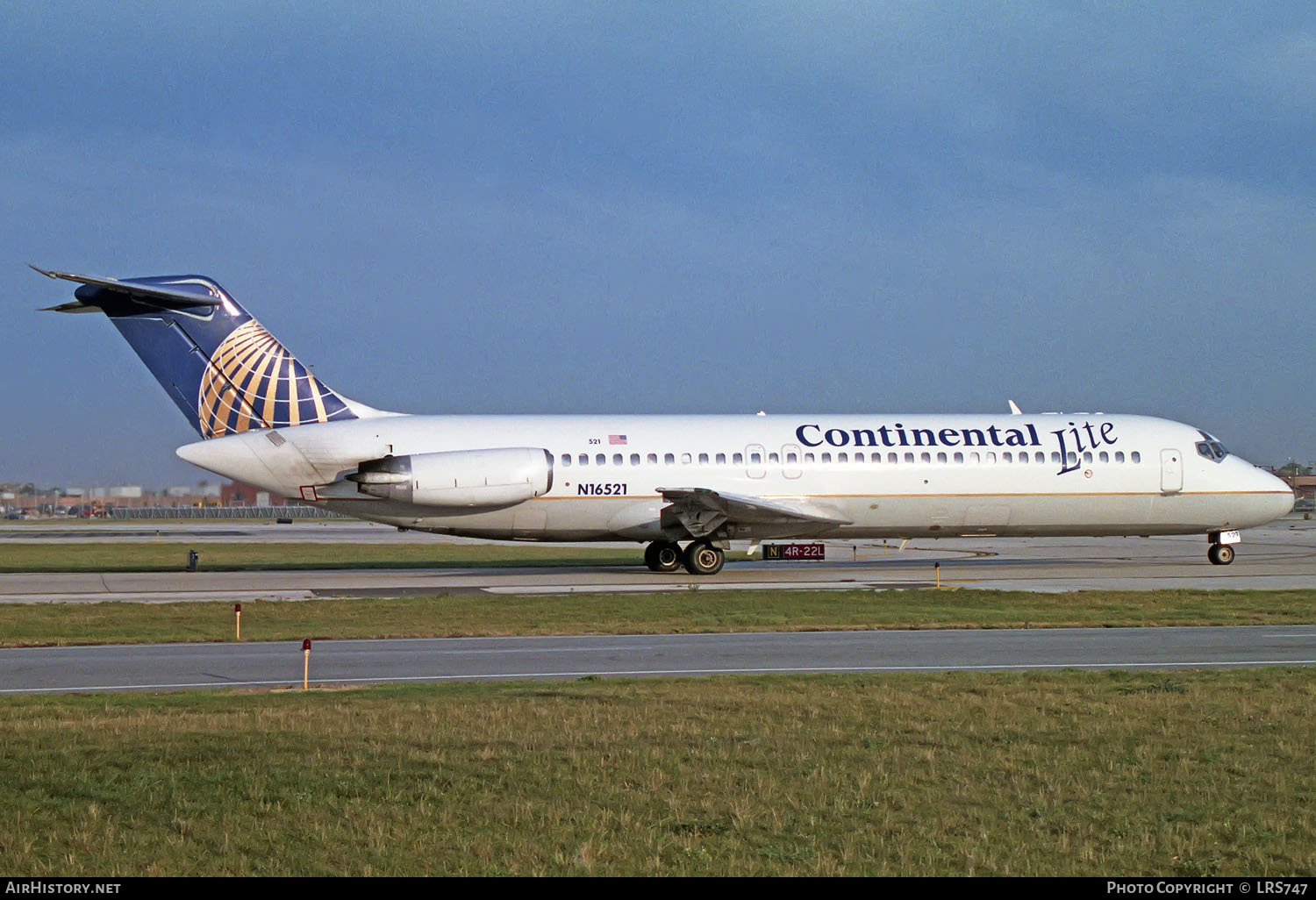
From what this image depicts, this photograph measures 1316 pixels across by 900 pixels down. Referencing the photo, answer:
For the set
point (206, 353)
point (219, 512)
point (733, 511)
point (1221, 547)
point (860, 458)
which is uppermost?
point (206, 353)

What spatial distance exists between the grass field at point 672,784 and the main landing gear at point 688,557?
795 inches

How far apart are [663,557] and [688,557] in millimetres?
1328

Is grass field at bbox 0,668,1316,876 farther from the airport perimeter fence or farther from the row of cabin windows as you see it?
the airport perimeter fence

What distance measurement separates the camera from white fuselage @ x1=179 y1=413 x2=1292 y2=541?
31.6m

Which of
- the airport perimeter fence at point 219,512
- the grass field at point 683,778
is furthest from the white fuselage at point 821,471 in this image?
the airport perimeter fence at point 219,512

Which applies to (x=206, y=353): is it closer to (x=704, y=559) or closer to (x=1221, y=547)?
(x=704, y=559)

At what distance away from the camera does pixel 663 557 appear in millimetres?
34406

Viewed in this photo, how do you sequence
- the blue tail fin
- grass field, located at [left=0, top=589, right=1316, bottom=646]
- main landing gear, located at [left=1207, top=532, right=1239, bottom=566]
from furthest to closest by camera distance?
main landing gear, located at [left=1207, top=532, right=1239, bottom=566] → the blue tail fin → grass field, located at [left=0, top=589, right=1316, bottom=646]

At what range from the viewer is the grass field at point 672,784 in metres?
6.80

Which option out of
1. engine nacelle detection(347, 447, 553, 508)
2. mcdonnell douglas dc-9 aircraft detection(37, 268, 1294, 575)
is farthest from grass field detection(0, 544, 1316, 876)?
mcdonnell douglas dc-9 aircraft detection(37, 268, 1294, 575)

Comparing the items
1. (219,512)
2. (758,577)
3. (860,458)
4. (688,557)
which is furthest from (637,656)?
(219,512)
